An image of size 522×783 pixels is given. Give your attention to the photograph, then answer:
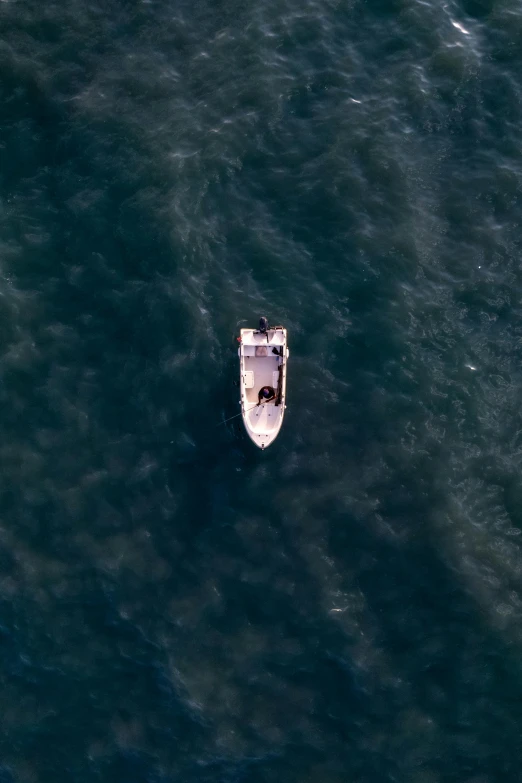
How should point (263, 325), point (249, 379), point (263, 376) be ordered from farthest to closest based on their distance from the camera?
1. point (263, 376)
2. point (249, 379)
3. point (263, 325)

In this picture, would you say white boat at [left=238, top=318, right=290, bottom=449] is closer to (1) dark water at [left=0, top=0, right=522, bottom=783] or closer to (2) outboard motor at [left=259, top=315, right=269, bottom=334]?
(2) outboard motor at [left=259, top=315, right=269, bottom=334]

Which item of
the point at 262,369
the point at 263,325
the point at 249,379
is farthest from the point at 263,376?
the point at 263,325

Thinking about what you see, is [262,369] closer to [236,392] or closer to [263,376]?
[263,376]

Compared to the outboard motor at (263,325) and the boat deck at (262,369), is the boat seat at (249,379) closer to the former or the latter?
the boat deck at (262,369)

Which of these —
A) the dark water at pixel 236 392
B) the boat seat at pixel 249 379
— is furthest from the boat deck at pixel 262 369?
the dark water at pixel 236 392

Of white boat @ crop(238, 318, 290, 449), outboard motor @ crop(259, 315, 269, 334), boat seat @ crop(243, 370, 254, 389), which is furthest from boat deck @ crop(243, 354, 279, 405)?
outboard motor @ crop(259, 315, 269, 334)
